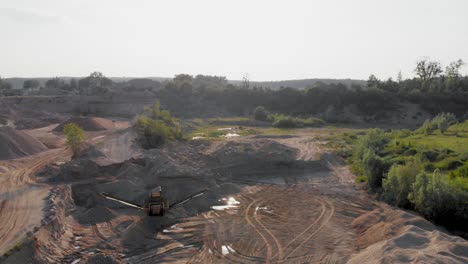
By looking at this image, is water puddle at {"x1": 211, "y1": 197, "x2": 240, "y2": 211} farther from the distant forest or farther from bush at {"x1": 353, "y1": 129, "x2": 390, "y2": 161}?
the distant forest

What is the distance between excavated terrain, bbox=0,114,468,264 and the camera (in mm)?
15438

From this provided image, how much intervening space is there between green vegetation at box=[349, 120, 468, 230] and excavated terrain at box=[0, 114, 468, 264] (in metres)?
1.15

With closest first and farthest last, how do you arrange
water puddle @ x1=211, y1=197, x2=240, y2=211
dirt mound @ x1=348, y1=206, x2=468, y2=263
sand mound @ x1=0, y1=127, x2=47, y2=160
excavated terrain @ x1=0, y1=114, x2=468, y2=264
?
dirt mound @ x1=348, y1=206, x2=468, y2=263, excavated terrain @ x1=0, y1=114, x2=468, y2=264, water puddle @ x1=211, y1=197, x2=240, y2=211, sand mound @ x1=0, y1=127, x2=47, y2=160

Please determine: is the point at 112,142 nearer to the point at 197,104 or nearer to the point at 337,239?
the point at 337,239

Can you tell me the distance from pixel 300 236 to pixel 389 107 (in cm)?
5586

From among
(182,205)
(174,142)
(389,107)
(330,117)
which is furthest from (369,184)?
(389,107)

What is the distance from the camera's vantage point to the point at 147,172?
25812mm

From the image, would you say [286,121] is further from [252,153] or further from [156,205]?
[156,205]

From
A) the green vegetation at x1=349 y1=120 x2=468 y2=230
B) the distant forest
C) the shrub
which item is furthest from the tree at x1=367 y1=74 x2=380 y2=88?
the green vegetation at x1=349 y1=120 x2=468 y2=230

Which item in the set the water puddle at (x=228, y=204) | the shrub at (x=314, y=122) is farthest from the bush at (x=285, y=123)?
the water puddle at (x=228, y=204)

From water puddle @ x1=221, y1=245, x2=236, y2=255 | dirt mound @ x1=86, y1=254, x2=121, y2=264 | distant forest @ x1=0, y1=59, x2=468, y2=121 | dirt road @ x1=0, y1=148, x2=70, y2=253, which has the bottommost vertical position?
water puddle @ x1=221, y1=245, x2=236, y2=255

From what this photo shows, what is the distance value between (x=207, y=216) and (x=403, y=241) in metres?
9.82

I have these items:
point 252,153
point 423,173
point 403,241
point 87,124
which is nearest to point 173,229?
point 403,241

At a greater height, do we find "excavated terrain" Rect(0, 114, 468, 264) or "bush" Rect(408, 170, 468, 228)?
"bush" Rect(408, 170, 468, 228)
